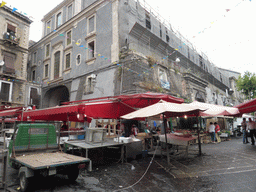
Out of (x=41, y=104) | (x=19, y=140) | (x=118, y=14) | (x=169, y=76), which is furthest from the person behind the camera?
(x=41, y=104)

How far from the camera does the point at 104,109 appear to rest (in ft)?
25.9

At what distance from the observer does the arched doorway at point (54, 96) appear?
72.9 ft

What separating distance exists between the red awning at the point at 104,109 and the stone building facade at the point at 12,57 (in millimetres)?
16175

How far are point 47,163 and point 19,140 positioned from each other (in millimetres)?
1667

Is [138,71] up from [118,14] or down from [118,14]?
down

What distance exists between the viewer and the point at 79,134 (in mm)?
9953

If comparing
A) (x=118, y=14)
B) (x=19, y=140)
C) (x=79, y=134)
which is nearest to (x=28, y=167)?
(x=19, y=140)

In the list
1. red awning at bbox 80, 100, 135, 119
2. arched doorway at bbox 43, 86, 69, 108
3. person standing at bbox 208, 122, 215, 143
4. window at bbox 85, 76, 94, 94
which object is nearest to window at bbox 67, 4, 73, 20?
arched doorway at bbox 43, 86, 69, 108

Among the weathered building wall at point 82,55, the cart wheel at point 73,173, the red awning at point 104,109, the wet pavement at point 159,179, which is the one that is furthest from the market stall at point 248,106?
the weathered building wall at point 82,55

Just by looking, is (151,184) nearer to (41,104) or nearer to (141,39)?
(141,39)

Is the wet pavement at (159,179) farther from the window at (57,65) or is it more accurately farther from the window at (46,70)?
the window at (46,70)

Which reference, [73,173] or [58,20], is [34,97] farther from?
[73,173]

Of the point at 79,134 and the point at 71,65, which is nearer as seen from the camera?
the point at 79,134

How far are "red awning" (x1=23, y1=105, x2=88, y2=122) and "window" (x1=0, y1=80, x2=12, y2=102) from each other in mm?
11309
